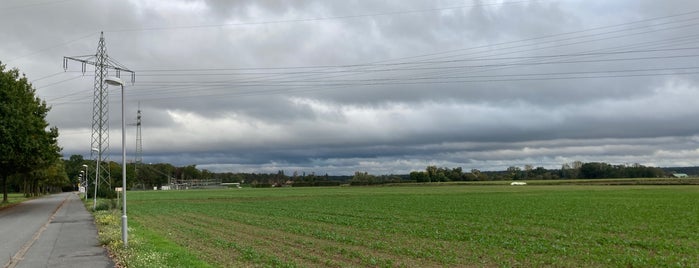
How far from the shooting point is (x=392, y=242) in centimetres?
1925

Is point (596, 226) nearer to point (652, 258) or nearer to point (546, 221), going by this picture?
point (546, 221)

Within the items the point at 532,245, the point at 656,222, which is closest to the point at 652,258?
the point at 532,245

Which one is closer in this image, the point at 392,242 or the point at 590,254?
the point at 590,254

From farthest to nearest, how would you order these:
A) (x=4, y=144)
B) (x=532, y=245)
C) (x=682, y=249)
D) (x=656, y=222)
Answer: (x=4, y=144) < (x=656, y=222) < (x=532, y=245) < (x=682, y=249)

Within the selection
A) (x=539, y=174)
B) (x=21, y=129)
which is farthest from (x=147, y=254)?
(x=539, y=174)

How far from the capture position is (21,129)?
4503 cm

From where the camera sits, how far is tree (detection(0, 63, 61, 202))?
43.2m

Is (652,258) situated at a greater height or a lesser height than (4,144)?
lesser

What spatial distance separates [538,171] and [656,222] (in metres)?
168

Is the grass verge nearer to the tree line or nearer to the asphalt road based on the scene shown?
the asphalt road

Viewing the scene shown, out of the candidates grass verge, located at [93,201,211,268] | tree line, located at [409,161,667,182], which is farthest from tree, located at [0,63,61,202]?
tree line, located at [409,161,667,182]

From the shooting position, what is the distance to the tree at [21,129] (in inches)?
1700

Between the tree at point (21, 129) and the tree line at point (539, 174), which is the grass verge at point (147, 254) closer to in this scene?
the tree at point (21, 129)

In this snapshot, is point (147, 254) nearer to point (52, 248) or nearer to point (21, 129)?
point (52, 248)
